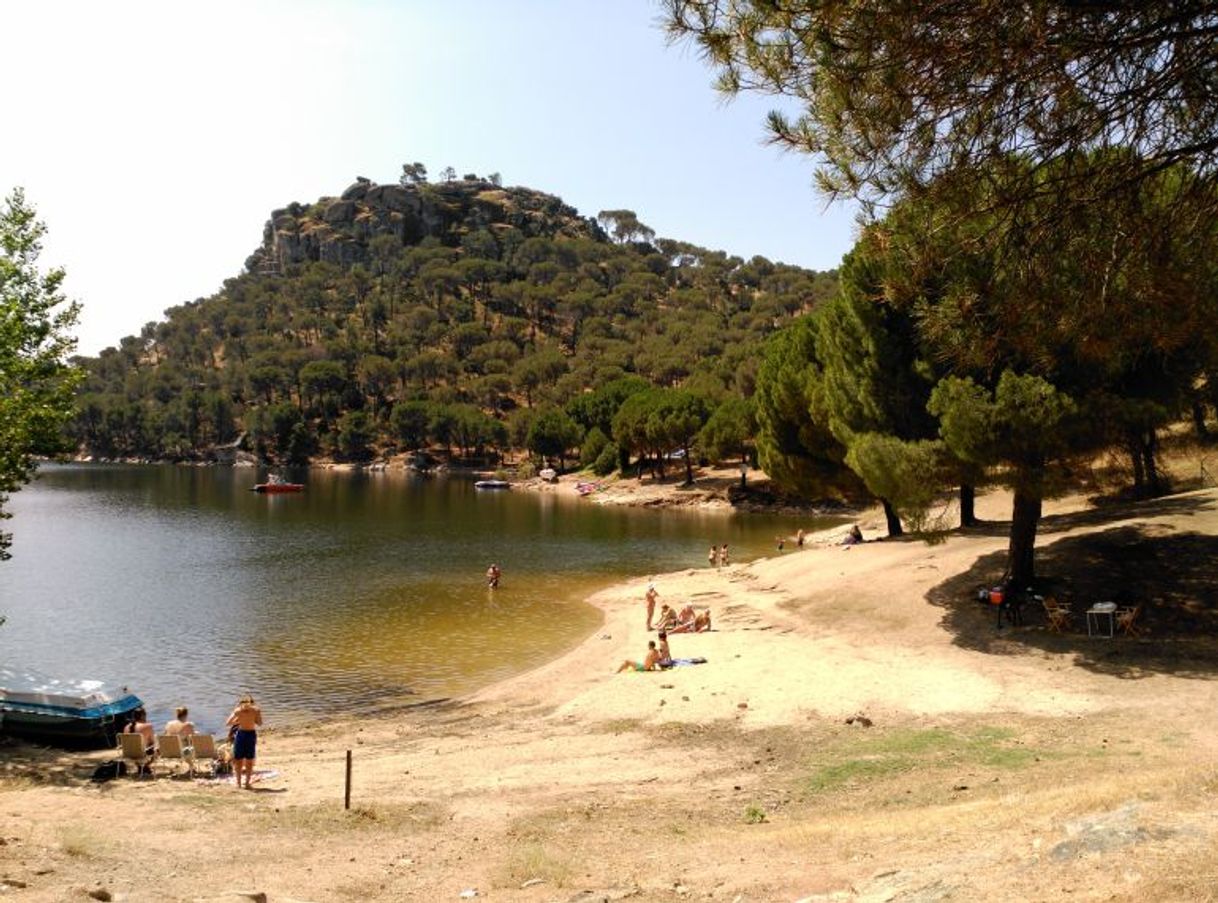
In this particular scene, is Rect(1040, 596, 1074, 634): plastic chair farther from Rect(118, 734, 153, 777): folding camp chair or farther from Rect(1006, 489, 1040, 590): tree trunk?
Rect(118, 734, 153, 777): folding camp chair

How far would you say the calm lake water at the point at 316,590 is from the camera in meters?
26.1

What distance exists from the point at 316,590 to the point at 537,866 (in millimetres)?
32926

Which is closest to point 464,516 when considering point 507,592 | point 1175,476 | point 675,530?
point 675,530

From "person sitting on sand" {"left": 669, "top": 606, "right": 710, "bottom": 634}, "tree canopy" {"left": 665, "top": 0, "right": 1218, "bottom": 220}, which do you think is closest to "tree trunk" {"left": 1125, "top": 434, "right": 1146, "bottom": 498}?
"person sitting on sand" {"left": 669, "top": 606, "right": 710, "bottom": 634}

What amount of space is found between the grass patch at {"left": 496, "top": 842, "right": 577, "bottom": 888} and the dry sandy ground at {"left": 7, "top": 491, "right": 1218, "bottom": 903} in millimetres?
50

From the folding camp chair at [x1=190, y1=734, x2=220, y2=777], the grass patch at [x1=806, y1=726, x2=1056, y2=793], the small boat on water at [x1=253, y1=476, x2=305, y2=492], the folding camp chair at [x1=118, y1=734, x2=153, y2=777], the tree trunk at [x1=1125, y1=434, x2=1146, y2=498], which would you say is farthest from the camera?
the small boat on water at [x1=253, y1=476, x2=305, y2=492]

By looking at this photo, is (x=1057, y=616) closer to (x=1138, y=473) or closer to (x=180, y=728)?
(x=1138, y=473)

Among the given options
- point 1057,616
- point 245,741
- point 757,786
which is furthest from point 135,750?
point 1057,616

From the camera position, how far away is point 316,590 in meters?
40.6

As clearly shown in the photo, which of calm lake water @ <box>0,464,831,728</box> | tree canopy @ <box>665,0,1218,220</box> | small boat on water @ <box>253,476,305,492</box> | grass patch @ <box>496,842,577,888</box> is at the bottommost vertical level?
calm lake water @ <box>0,464,831,728</box>

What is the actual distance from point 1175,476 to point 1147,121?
35.6 m

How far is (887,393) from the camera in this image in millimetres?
26469

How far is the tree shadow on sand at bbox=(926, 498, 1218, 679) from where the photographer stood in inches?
747

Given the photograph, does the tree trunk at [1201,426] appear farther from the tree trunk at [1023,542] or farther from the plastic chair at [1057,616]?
the plastic chair at [1057,616]
